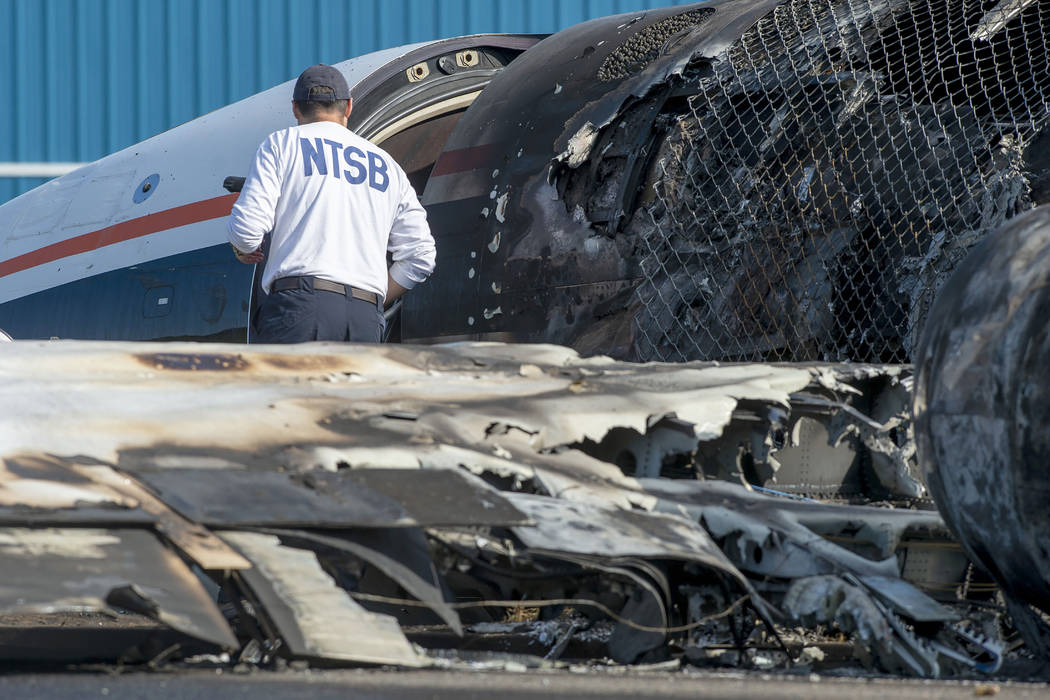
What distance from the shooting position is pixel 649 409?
13.5 feet

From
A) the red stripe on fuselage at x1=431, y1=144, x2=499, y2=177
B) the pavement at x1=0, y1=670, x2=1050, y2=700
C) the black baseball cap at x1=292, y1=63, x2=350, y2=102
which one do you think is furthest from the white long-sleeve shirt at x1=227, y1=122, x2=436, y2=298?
the pavement at x1=0, y1=670, x2=1050, y2=700

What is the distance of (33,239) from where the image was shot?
29.5ft

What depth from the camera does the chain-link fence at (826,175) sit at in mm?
5828

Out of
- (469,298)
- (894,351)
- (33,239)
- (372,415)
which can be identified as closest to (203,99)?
(33,239)

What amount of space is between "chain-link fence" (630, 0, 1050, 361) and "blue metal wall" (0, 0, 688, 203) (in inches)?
357

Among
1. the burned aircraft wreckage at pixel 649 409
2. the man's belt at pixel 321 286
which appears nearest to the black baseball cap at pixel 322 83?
the man's belt at pixel 321 286

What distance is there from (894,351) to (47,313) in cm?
540

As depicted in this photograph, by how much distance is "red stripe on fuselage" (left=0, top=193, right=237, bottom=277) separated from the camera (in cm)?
784

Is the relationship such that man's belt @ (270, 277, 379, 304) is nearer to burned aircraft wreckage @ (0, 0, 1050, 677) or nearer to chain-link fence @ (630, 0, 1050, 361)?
burned aircraft wreckage @ (0, 0, 1050, 677)

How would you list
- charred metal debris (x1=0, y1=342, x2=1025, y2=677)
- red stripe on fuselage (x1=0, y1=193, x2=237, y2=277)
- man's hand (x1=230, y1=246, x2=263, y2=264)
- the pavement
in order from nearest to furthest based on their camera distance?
the pavement → charred metal debris (x1=0, y1=342, x2=1025, y2=677) → man's hand (x1=230, y1=246, x2=263, y2=264) → red stripe on fuselage (x1=0, y1=193, x2=237, y2=277)

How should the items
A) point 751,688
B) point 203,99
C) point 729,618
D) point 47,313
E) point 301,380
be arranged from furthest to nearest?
point 203,99 → point 47,313 → point 301,380 → point 729,618 → point 751,688

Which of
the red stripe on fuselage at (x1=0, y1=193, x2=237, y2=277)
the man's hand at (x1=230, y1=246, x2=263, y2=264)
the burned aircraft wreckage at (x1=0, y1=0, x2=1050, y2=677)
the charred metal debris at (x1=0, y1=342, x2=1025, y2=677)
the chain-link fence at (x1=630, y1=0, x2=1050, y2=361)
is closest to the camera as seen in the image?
the charred metal debris at (x1=0, y1=342, x2=1025, y2=677)

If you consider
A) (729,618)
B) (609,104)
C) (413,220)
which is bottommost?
(729,618)

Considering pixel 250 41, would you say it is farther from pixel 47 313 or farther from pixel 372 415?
pixel 372 415
